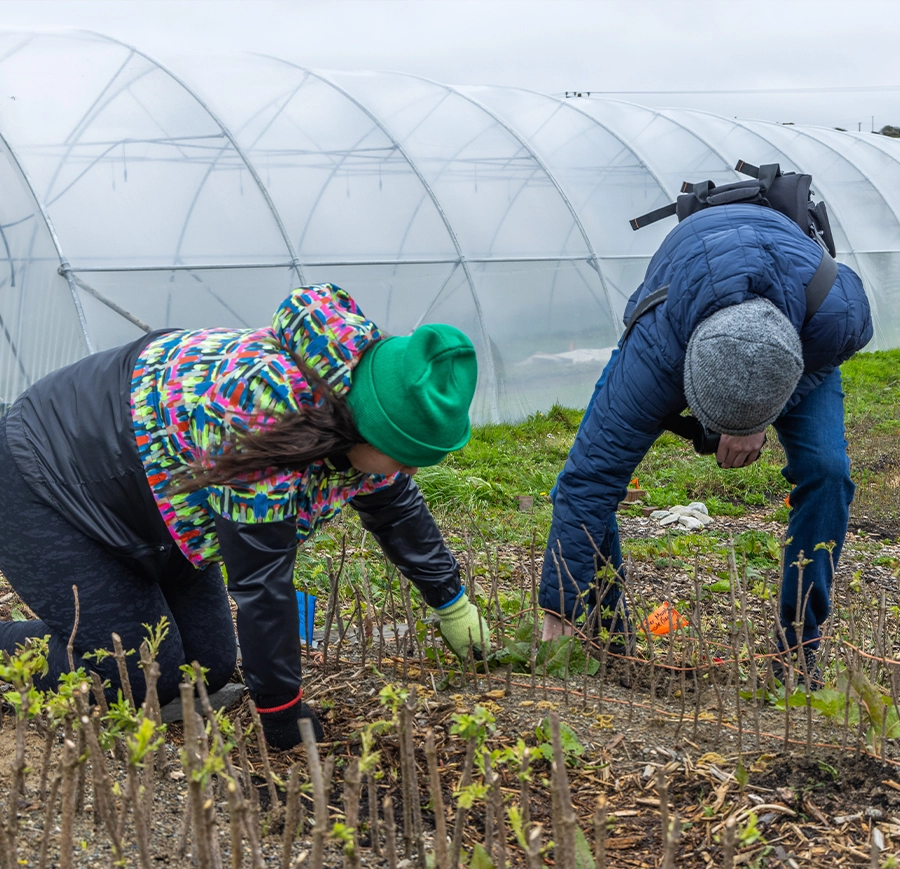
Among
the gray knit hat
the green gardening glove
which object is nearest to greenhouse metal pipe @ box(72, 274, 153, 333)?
the green gardening glove

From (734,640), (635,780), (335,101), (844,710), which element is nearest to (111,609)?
(635,780)

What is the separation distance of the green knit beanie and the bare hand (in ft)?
2.94

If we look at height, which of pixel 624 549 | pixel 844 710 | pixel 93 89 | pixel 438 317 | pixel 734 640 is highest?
pixel 93 89

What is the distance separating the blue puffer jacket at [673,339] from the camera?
2.38 meters

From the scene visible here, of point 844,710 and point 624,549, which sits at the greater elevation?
point 844,710

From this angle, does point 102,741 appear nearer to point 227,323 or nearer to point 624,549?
point 624,549

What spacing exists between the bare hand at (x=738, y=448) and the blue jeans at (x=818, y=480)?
257 millimetres

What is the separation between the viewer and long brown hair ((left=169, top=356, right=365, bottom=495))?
1.84 metres

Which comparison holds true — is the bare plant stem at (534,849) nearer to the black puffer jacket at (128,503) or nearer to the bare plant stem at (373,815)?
the bare plant stem at (373,815)

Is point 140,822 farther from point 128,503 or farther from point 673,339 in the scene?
point 673,339

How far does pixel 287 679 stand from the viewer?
2102mm

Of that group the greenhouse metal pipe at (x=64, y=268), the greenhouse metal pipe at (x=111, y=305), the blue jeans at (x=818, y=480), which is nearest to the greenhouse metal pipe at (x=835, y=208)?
Result: the greenhouse metal pipe at (x=111, y=305)

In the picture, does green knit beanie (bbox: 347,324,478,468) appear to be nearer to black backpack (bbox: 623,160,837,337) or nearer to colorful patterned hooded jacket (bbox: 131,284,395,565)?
colorful patterned hooded jacket (bbox: 131,284,395,565)

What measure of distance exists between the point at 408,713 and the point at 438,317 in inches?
257
